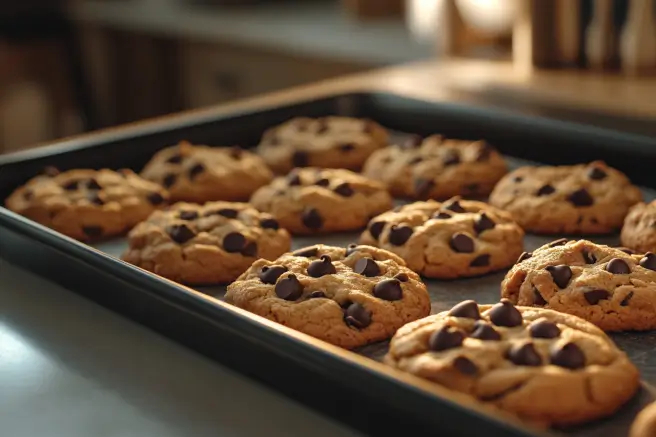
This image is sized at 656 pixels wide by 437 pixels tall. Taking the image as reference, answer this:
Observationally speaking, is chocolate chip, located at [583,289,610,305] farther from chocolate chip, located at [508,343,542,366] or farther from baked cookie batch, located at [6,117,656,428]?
chocolate chip, located at [508,343,542,366]

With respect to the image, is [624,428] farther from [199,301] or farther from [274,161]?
[274,161]

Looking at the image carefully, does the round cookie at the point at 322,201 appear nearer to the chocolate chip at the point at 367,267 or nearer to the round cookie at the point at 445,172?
the round cookie at the point at 445,172

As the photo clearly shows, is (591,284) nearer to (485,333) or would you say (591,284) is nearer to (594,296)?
(594,296)

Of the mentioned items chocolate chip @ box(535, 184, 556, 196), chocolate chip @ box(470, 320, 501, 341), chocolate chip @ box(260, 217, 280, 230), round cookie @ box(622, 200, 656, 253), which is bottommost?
round cookie @ box(622, 200, 656, 253)

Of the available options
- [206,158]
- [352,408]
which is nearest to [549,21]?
[206,158]

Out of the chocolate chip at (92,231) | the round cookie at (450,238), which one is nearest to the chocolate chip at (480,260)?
the round cookie at (450,238)

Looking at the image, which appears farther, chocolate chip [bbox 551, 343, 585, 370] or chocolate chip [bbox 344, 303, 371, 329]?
chocolate chip [bbox 344, 303, 371, 329]

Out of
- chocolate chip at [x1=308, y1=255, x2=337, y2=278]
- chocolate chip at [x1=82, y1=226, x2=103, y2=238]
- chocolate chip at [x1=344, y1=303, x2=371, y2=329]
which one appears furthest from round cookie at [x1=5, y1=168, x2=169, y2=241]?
chocolate chip at [x1=344, y1=303, x2=371, y2=329]
